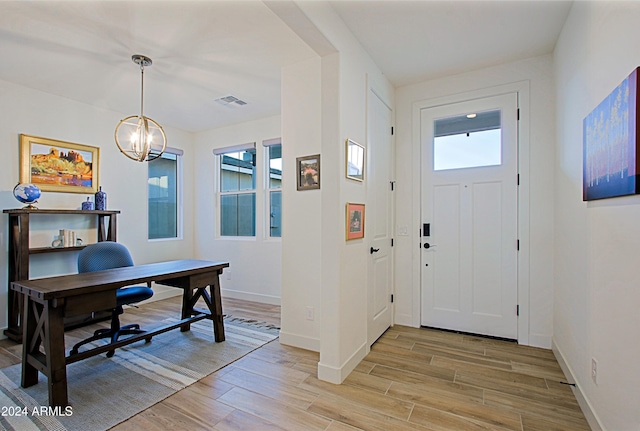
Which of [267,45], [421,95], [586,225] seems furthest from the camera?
[421,95]

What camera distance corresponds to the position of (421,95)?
3535 mm

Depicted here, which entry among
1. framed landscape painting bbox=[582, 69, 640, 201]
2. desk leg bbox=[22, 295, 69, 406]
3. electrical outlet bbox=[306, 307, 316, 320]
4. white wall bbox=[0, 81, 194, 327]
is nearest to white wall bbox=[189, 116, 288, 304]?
white wall bbox=[0, 81, 194, 327]

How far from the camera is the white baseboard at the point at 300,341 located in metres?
2.98

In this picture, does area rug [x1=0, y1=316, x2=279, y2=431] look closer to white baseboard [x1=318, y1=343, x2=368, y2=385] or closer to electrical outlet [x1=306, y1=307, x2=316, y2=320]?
electrical outlet [x1=306, y1=307, x2=316, y2=320]

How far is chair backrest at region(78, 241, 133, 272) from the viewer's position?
321cm

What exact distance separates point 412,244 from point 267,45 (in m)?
2.50

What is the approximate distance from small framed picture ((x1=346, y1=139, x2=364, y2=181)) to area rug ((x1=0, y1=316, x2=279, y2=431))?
6.23 ft

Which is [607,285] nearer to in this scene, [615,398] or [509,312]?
[615,398]

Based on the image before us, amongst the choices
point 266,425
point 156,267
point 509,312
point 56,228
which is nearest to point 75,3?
point 156,267

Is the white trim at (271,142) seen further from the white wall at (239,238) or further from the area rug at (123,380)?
the area rug at (123,380)

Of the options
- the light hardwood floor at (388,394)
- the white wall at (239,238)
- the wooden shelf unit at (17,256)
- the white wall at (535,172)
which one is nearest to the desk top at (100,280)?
the light hardwood floor at (388,394)

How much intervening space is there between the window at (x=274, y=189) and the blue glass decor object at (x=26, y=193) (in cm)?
264

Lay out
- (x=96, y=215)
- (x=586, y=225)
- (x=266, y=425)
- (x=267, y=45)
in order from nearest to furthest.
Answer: (x=266, y=425) < (x=586, y=225) < (x=267, y=45) < (x=96, y=215)

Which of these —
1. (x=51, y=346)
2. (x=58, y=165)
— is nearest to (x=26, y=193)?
(x=58, y=165)
